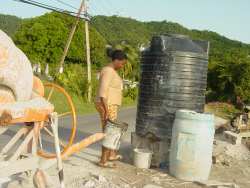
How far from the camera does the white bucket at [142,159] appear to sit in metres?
7.34

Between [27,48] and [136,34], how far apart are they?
1679 centimetres

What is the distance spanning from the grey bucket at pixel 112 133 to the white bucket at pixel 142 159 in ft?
1.52

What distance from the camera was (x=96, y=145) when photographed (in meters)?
9.28

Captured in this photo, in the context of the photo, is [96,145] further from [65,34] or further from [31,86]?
[65,34]

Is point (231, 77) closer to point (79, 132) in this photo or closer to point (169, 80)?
Answer: point (79, 132)

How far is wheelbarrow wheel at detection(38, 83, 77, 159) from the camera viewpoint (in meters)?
5.05

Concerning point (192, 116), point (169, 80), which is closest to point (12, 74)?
point (192, 116)

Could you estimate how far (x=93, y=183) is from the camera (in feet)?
20.4

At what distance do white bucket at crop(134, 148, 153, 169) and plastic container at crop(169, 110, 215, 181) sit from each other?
56 centimetres

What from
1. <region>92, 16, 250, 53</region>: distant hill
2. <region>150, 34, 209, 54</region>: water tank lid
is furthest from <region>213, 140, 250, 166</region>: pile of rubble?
<region>92, 16, 250, 53</region>: distant hill

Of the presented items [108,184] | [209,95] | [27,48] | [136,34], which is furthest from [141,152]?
[136,34]

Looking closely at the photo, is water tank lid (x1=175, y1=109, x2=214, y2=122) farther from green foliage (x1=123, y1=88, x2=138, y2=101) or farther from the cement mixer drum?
green foliage (x1=123, y1=88, x2=138, y2=101)

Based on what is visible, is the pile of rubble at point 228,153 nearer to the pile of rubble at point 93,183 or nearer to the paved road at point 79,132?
the paved road at point 79,132

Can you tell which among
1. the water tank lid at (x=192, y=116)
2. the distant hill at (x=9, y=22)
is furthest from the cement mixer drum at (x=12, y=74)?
the distant hill at (x=9, y=22)
